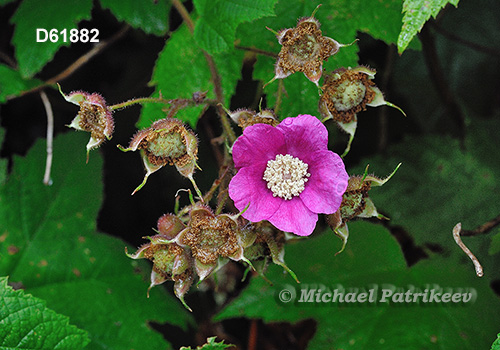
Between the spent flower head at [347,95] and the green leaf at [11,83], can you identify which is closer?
→ the spent flower head at [347,95]

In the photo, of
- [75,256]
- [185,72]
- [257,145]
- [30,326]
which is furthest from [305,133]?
[75,256]

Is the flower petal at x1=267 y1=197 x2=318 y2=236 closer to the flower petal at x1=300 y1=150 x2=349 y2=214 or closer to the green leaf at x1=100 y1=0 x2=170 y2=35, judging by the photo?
the flower petal at x1=300 y1=150 x2=349 y2=214

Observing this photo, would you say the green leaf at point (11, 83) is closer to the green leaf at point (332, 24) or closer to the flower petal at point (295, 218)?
the green leaf at point (332, 24)

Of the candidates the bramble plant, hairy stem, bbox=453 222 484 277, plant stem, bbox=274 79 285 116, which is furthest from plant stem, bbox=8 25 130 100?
hairy stem, bbox=453 222 484 277

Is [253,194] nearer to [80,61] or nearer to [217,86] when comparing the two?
[217,86]

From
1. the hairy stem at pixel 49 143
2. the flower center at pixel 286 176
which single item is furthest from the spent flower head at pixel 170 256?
the hairy stem at pixel 49 143
